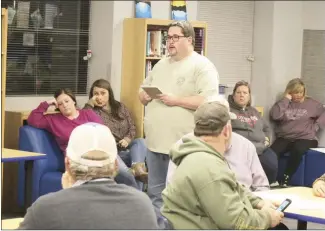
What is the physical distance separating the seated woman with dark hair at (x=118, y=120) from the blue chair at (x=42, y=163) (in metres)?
0.63

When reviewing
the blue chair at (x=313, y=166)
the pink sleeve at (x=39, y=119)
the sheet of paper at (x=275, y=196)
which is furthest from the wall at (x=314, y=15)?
the sheet of paper at (x=275, y=196)

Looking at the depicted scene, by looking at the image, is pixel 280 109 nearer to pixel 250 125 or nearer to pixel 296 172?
pixel 296 172

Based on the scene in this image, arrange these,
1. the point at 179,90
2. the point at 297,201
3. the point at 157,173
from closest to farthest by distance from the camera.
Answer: the point at 297,201
the point at 179,90
the point at 157,173

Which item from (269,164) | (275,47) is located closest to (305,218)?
(269,164)

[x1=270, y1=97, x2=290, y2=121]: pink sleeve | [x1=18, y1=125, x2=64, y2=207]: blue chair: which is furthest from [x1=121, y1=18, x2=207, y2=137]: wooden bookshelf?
[x1=270, y1=97, x2=290, y2=121]: pink sleeve

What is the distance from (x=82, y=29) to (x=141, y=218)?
501 cm

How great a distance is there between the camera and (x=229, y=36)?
823 cm

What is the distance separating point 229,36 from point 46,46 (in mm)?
2515

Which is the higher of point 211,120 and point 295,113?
point 211,120

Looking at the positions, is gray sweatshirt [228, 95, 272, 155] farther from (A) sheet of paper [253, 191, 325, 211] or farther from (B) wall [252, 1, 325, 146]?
(A) sheet of paper [253, 191, 325, 211]

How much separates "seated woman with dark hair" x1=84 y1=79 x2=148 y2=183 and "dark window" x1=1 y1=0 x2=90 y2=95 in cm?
69

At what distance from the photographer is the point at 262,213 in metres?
2.92

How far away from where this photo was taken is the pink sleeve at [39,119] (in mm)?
5879

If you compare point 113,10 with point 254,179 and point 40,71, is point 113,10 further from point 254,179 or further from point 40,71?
point 254,179
